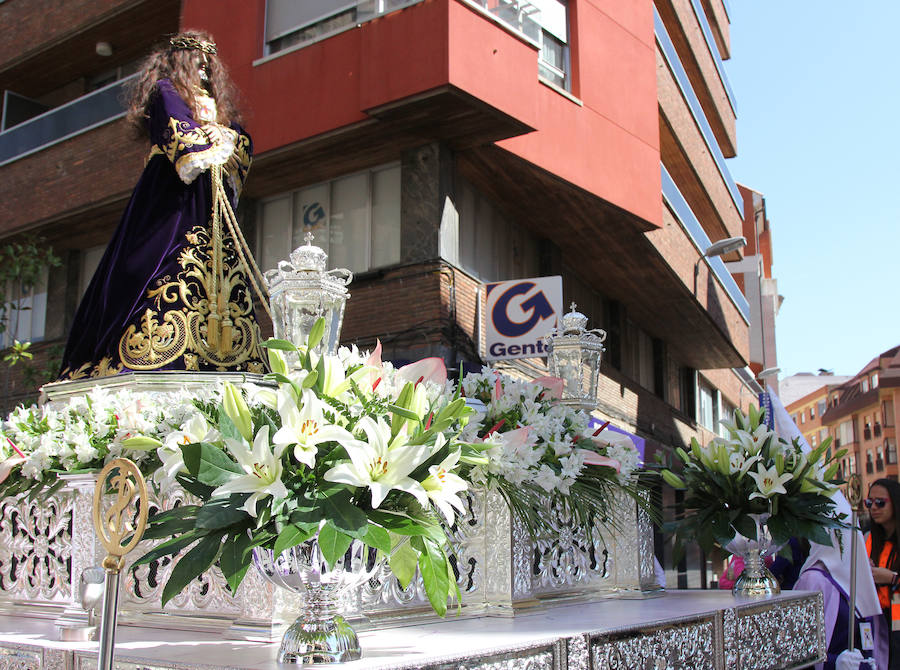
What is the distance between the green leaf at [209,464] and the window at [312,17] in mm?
10005

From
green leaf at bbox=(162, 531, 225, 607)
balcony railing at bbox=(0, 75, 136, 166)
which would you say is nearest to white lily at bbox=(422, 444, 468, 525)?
green leaf at bbox=(162, 531, 225, 607)

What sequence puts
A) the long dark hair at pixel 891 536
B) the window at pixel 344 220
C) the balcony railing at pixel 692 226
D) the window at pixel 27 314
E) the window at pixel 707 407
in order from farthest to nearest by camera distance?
the window at pixel 707 407 → the balcony railing at pixel 692 226 → the window at pixel 27 314 → the window at pixel 344 220 → the long dark hair at pixel 891 536

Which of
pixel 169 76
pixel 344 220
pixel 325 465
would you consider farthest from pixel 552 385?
pixel 344 220

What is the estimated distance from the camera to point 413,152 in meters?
11.8

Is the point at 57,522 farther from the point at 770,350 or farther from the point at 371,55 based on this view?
the point at 770,350

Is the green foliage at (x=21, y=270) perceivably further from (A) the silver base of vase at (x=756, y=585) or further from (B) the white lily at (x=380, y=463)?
(B) the white lily at (x=380, y=463)

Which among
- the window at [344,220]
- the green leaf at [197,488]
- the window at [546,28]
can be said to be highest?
the window at [546,28]

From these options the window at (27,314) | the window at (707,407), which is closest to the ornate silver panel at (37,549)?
the window at (27,314)

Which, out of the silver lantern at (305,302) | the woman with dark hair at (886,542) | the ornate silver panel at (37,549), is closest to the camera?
the silver lantern at (305,302)

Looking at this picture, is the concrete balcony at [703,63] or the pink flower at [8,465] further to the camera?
the concrete balcony at [703,63]

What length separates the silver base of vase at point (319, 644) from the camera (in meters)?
2.09

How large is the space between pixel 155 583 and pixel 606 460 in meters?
1.55

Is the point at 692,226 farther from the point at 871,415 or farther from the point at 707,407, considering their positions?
the point at 871,415

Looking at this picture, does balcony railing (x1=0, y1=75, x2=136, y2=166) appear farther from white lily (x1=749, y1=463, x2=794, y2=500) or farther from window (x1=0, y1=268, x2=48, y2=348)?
white lily (x1=749, y1=463, x2=794, y2=500)
